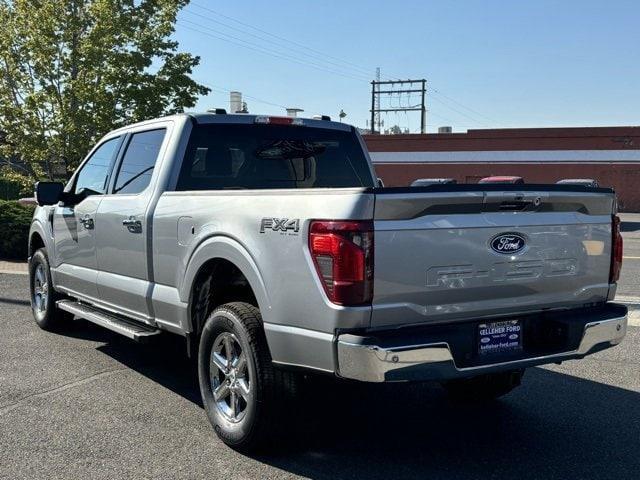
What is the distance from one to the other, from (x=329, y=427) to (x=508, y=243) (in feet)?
5.70

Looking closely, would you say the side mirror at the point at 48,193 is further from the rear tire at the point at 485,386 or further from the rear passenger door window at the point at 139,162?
the rear tire at the point at 485,386

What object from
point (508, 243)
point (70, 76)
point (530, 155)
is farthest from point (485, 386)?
point (530, 155)

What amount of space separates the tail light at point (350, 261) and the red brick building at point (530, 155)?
1586 inches

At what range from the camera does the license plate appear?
11.9 ft

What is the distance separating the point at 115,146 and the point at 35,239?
2.10m

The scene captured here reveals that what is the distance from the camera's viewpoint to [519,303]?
3777mm

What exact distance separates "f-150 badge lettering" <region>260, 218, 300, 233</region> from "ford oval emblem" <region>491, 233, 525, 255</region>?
1045 millimetres

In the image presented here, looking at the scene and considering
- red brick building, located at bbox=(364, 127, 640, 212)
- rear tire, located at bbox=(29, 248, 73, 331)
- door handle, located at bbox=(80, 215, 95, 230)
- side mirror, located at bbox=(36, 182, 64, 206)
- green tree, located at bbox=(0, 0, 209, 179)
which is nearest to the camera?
door handle, located at bbox=(80, 215, 95, 230)

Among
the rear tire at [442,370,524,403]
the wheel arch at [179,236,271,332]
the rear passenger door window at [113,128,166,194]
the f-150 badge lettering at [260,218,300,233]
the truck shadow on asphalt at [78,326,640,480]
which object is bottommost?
the truck shadow on asphalt at [78,326,640,480]

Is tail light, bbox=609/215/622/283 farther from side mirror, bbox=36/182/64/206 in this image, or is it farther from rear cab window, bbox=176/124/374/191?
side mirror, bbox=36/182/64/206

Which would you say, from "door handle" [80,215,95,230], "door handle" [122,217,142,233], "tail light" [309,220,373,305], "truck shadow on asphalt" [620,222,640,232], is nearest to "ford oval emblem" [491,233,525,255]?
"tail light" [309,220,373,305]

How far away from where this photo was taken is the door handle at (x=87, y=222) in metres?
5.83

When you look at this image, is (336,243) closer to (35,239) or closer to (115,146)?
(115,146)

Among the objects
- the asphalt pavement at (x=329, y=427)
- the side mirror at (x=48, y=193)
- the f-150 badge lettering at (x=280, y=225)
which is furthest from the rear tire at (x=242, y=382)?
the side mirror at (x=48, y=193)
